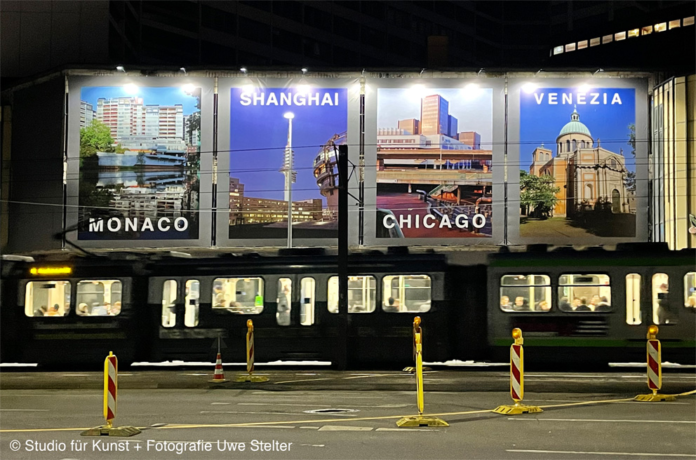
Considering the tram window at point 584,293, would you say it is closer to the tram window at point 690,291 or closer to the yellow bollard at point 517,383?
the tram window at point 690,291

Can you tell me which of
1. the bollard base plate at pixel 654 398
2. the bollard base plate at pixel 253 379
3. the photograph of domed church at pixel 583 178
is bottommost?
the bollard base plate at pixel 253 379

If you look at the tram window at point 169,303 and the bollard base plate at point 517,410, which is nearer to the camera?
the bollard base plate at point 517,410

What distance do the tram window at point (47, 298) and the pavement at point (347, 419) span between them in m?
3.52

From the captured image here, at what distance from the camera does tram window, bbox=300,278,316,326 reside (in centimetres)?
2084

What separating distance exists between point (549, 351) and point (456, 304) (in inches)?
99.1

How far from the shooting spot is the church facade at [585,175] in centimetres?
3062

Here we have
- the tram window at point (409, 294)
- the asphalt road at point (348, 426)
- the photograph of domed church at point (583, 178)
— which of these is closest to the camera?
the asphalt road at point (348, 426)

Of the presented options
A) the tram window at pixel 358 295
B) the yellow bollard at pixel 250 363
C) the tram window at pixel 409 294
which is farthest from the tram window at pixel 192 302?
the tram window at pixel 409 294

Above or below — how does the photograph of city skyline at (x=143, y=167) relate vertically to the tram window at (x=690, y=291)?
above

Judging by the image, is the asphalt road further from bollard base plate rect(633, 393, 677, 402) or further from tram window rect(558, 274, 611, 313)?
tram window rect(558, 274, 611, 313)

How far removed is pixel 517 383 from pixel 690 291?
364 inches

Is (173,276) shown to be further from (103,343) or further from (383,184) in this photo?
(383,184)

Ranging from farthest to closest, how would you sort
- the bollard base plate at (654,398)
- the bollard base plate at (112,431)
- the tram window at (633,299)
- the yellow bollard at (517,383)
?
1. the tram window at (633,299)
2. the bollard base plate at (654,398)
3. the yellow bollard at (517,383)
4. the bollard base plate at (112,431)

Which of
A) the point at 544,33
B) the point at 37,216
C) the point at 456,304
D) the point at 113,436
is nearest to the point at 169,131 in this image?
the point at 37,216
